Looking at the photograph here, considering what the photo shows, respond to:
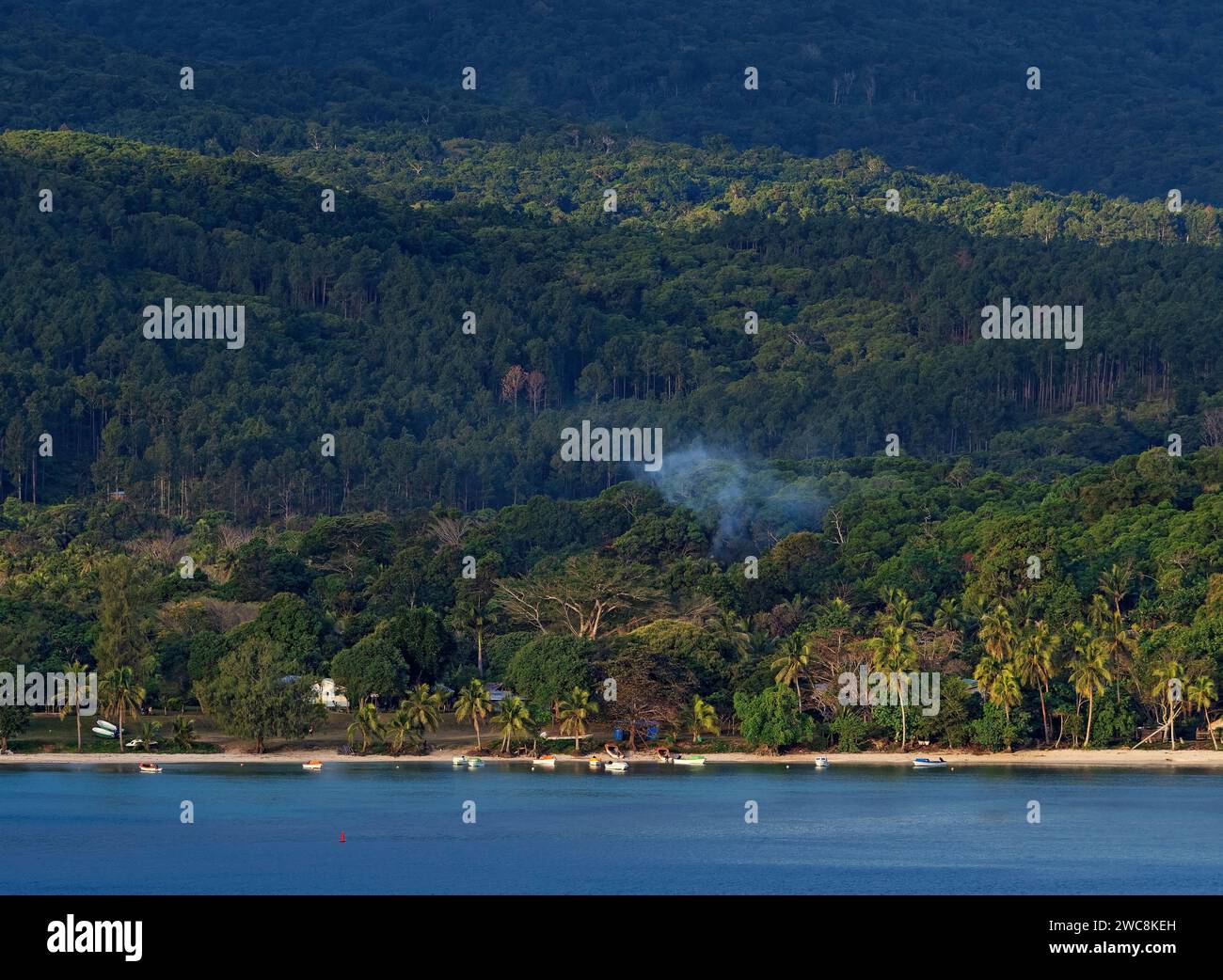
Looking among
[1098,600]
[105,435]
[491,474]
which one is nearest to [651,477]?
[491,474]

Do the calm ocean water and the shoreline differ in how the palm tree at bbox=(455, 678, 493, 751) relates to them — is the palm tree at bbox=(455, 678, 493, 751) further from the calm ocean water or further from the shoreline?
the calm ocean water

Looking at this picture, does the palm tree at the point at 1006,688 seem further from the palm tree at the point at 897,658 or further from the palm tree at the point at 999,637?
the palm tree at the point at 897,658

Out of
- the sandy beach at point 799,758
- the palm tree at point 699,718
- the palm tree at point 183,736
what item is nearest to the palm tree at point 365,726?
the sandy beach at point 799,758

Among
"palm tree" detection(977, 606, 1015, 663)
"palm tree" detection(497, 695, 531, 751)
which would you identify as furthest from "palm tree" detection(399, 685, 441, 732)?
"palm tree" detection(977, 606, 1015, 663)

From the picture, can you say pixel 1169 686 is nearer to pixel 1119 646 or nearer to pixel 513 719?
pixel 1119 646

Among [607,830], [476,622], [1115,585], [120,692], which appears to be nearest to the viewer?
[607,830]

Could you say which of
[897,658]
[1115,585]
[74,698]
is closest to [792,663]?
[897,658]

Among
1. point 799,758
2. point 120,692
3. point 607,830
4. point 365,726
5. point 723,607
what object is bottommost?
point 607,830
